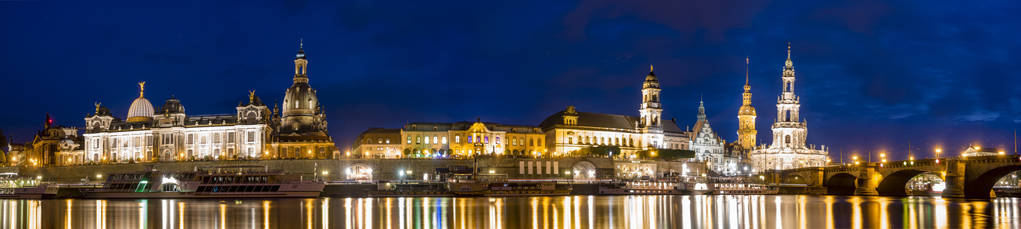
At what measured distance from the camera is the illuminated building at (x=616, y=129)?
141 metres

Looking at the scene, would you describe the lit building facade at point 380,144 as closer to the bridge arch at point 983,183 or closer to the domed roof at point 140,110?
the domed roof at point 140,110

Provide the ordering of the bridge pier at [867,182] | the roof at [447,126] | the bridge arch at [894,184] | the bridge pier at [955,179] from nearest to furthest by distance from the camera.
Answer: the bridge pier at [955,179] → the bridge arch at [894,184] → the bridge pier at [867,182] → the roof at [447,126]

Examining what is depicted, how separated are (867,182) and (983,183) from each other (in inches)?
703

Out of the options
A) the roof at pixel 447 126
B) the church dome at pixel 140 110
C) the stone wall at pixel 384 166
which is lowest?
the stone wall at pixel 384 166

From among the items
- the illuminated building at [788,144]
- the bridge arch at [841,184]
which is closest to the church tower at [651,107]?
the illuminated building at [788,144]

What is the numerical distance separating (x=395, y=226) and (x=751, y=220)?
1853 cm

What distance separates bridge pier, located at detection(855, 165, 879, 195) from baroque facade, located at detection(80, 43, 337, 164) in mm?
61872

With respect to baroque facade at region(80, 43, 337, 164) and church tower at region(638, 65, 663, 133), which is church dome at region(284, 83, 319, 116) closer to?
baroque facade at region(80, 43, 337, 164)

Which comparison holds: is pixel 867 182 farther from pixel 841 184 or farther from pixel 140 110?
pixel 140 110

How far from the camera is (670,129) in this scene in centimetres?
15662

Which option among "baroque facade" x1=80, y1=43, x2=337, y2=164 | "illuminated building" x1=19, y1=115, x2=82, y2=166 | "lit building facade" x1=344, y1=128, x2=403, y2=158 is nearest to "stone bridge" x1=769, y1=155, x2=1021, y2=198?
"lit building facade" x1=344, y1=128, x2=403, y2=158

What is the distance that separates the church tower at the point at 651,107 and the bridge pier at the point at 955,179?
68.1m

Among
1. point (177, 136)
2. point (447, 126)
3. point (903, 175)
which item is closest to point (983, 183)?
point (903, 175)

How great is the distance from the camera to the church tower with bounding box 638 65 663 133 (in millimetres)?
148750
